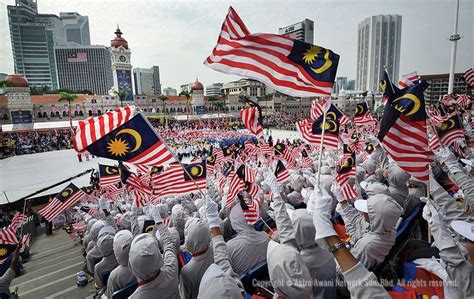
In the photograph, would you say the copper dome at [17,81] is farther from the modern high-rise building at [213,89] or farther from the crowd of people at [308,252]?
the modern high-rise building at [213,89]

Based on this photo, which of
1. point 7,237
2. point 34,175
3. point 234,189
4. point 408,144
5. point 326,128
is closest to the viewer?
point 408,144

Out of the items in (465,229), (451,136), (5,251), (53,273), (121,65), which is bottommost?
(53,273)

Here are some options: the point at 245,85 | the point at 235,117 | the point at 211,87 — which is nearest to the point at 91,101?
the point at 235,117

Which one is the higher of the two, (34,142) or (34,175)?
(34,142)

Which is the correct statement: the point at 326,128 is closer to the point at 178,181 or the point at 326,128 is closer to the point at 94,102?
the point at 178,181

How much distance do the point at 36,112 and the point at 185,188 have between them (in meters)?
51.7

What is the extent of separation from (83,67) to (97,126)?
12605 cm

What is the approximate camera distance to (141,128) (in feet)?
10.3

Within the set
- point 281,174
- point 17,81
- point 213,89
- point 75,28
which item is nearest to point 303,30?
point 213,89

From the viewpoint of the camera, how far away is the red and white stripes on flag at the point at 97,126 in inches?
116

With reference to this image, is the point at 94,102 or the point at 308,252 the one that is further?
the point at 94,102

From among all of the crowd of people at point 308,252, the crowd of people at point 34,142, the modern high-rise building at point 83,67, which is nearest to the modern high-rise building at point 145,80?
the modern high-rise building at point 83,67

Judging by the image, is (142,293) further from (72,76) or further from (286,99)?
(72,76)

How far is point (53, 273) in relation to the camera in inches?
205
